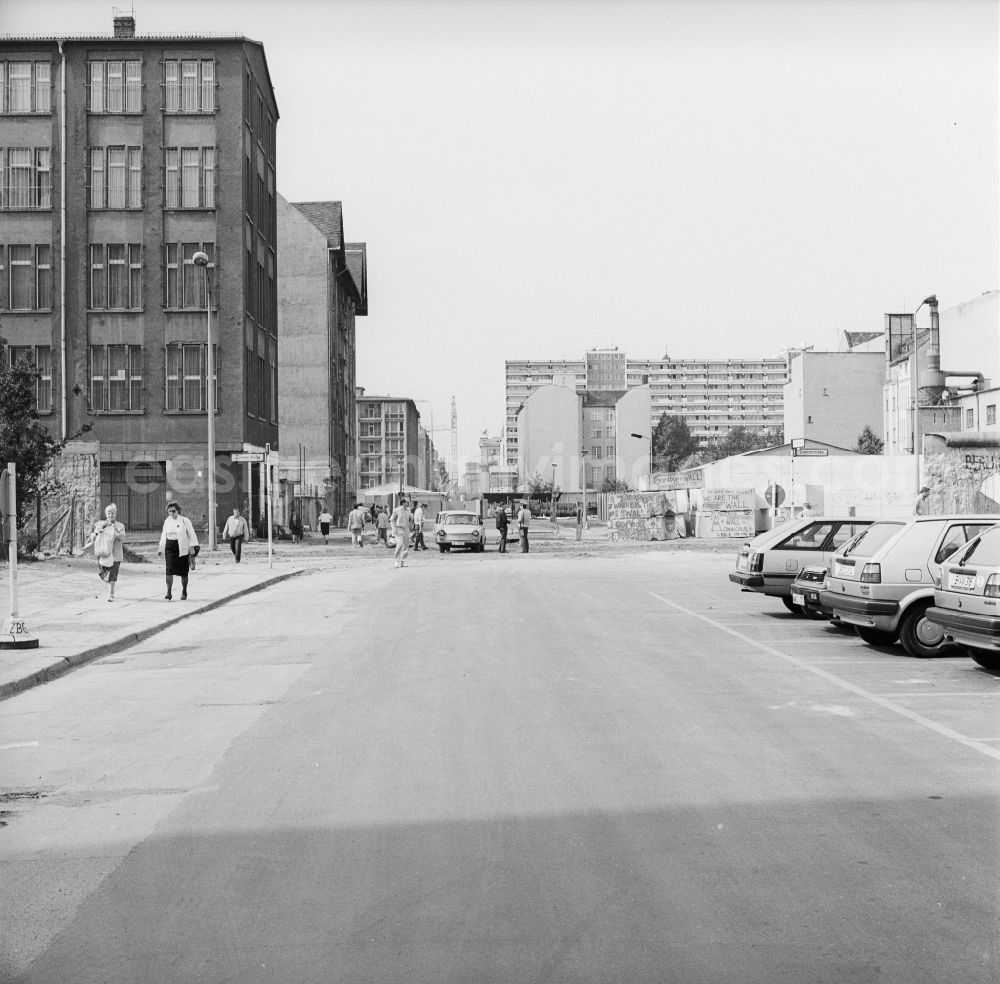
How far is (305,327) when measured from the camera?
72625 mm

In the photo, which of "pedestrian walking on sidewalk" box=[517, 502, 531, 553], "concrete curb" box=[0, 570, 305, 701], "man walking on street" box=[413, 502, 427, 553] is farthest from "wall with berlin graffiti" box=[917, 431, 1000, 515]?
"concrete curb" box=[0, 570, 305, 701]

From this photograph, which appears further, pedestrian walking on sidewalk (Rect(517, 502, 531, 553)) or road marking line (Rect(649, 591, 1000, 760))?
pedestrian walking on sidewalk (Rect(517, 502, 531, 553))

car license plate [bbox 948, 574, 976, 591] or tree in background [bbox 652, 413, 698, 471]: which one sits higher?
tree in background [bbox 652, 413, 698, 471]

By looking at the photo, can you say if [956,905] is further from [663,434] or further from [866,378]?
[663,434]

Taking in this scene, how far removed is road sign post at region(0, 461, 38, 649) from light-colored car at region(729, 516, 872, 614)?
9.81 m

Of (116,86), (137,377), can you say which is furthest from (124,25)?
(137,377)

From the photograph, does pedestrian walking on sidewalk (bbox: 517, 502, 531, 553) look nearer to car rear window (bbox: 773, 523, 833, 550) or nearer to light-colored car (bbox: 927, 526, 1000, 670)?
car rear window (bbox: 773, 523, 833, 550)

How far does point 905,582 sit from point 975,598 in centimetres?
208

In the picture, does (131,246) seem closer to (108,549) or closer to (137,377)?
(137,377)

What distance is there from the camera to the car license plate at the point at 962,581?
11031mm

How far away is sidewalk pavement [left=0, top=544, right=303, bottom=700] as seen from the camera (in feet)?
41.5

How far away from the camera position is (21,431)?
26.7 meters

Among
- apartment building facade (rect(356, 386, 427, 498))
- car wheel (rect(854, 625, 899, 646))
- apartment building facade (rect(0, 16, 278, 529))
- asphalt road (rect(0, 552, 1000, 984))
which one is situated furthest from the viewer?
apartment building facade (rect(356, 386, 427, 498))

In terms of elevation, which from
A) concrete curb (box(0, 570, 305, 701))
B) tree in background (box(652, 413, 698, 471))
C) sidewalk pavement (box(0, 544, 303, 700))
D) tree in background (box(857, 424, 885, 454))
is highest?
tree in background (box(652, 413, 698, 471))
